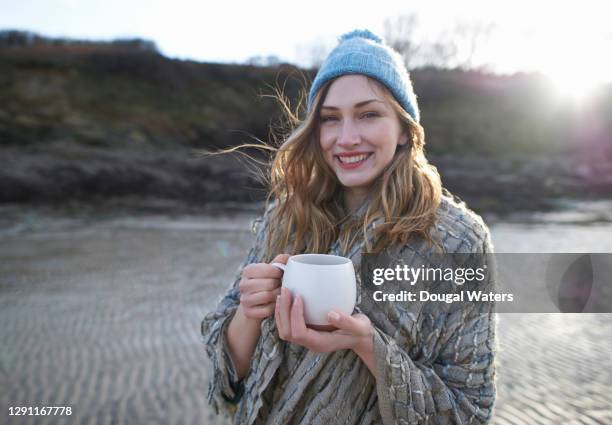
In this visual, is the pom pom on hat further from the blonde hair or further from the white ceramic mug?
the white ceramic mug

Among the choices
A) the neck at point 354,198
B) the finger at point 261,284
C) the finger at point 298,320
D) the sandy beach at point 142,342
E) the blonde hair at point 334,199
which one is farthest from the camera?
the sandy beach at point 142,342

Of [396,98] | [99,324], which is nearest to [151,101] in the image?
[99,324]

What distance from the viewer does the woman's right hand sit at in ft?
4.76

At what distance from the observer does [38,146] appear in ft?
A: 53.6

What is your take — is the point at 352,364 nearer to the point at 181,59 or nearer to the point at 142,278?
the point at 142,278

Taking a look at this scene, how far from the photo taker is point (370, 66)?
175 centimetres

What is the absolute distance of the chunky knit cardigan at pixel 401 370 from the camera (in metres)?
1.50

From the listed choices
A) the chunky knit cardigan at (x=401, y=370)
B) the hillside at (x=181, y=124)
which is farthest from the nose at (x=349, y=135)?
the hillside at (x=181, y=124)

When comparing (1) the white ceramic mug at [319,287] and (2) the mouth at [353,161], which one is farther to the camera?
(2) the mouth at [353,161]

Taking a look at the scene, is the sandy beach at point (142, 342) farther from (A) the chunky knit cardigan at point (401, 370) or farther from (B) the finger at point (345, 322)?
(B) the finger at point (345, 322)

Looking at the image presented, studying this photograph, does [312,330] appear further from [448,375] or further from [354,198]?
[354,198]

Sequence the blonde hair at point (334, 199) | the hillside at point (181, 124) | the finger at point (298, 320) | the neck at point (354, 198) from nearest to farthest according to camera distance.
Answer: the finger at point (298, 320) < the blonde hair at point (334, 199) < the neck at point (354, 198) < the hillside at point (181, 124)

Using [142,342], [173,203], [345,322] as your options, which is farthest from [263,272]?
[173,203]

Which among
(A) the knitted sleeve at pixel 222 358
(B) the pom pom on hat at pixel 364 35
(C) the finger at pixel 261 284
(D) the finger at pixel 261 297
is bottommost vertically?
(A) the knitted sleeve at pixel 222 358
